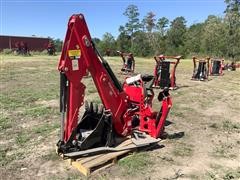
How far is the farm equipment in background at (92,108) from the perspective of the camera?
15.1ft

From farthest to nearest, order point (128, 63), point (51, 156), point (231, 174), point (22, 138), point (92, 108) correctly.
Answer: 1. point (128, 63)
2. point (22, 138)
3. point (92, 108)
4. point (51, 156)
5. point (231, 174)

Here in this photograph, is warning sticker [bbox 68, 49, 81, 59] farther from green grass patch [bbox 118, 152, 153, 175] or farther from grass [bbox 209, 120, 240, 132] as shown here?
grass [bbox 209, 120, 240, 132]

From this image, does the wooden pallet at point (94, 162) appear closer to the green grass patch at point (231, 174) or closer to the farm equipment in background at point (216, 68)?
the green grass patch at point (231, 174)

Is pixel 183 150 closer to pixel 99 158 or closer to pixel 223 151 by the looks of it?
pixel 223 151

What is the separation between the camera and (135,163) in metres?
4.72

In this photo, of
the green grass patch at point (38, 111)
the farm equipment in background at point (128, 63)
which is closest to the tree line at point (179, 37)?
the farm equipment in background at point (128, 63)

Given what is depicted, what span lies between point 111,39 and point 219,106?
47365 millimetres

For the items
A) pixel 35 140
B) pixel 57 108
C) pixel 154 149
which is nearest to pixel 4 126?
pixel 35 140

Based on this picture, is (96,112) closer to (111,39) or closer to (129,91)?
(129,91)

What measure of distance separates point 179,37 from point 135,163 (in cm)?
4938

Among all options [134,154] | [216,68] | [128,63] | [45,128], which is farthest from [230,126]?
[216,68]

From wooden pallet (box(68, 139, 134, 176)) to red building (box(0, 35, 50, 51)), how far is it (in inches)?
1721

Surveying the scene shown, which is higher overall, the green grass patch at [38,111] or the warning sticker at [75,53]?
the warning sticker at [75,53]

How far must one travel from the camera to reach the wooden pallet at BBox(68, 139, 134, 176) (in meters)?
4.43
